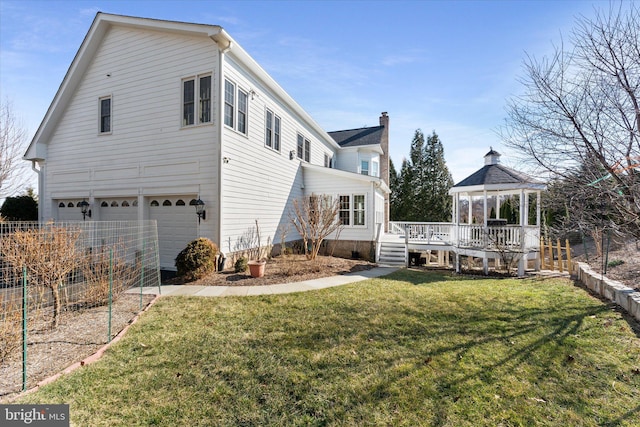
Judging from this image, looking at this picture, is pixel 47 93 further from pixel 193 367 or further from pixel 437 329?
pixel 437 329

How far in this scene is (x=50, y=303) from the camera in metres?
5.40

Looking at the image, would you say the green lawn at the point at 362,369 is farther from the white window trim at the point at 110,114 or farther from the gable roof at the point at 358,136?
the gable roof at the point at 358,136

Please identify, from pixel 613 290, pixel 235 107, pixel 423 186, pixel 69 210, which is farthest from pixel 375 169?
pixel 69 210

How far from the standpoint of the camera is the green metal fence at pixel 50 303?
3455mm

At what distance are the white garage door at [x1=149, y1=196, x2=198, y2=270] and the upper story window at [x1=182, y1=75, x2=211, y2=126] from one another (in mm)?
2761

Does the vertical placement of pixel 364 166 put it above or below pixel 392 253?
above

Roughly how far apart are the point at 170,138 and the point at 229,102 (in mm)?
2499

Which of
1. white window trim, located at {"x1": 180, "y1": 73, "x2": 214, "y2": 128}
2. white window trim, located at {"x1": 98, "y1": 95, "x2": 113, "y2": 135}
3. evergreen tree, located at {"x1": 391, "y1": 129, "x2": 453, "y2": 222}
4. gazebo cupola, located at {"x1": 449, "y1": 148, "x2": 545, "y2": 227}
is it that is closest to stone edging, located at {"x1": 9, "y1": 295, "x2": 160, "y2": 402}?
white window trim, located at {"x1": 180, "y1": 73, "x2": 214, "y2": 128}

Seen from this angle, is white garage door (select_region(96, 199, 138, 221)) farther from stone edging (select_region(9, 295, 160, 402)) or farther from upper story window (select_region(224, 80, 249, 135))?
stone edging (select_region(9, 295, 160, 402))

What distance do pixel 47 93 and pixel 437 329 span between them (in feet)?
59.2

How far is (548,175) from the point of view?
555 centimetres

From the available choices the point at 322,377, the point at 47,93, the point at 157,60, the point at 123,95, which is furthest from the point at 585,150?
the point at 47,93

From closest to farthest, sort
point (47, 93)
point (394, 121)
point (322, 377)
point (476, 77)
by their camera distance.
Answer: point (322, 377), point (476, 77), point (47, 93), point (394, 121)

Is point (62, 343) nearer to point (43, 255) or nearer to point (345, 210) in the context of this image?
point (43, 255)
